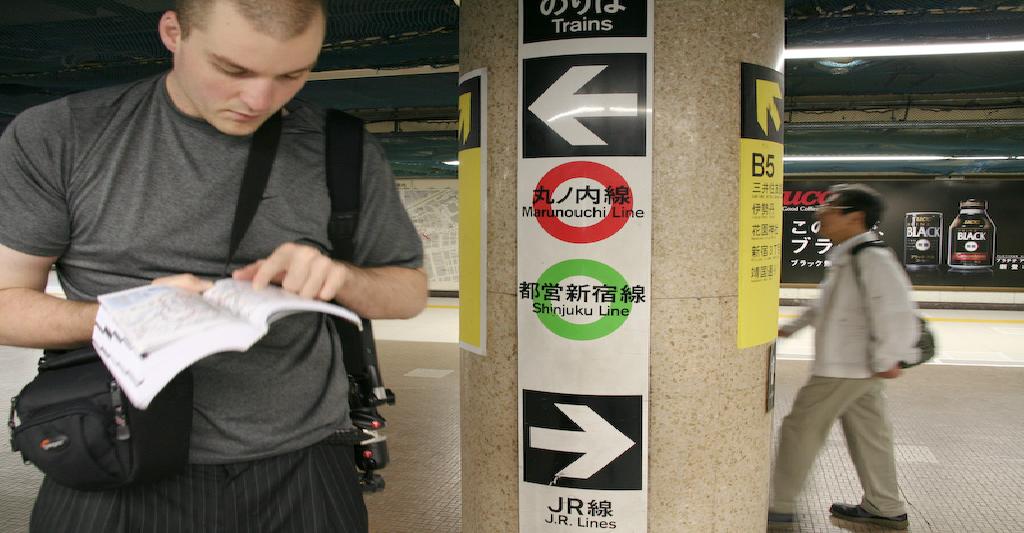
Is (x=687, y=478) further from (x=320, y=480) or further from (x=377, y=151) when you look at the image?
(x=377, y=151)

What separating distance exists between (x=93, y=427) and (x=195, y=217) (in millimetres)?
368

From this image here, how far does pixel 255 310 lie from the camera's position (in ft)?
3.28

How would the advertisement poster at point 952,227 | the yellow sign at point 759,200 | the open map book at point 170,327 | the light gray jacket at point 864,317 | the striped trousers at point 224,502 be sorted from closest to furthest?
the open map book at point 170,327
the striped trousers at point 224,502
the yellow sign at point 759,200
the light gray jacket at point 864,317
the advertisement poster at point 952,227

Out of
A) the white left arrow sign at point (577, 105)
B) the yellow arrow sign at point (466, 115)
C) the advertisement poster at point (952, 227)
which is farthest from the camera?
the advertisement poster at point (952, 227)

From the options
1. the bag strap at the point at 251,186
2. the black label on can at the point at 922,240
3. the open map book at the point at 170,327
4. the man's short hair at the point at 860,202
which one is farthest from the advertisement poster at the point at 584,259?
the black label on can at the point at 922,240

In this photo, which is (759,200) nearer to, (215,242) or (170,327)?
(215,242)

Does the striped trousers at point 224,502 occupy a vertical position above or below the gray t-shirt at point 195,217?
below

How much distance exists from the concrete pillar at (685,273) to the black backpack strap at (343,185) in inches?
47.7

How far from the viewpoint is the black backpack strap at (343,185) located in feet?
4.44

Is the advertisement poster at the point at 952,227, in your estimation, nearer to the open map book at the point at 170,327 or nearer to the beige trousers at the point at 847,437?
the beige trousers at the point at 847,437

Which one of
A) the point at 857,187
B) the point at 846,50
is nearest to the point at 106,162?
the point at 857,187

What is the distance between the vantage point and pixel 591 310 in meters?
2.48

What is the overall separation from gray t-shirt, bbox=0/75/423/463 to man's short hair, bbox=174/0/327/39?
7.9 inches

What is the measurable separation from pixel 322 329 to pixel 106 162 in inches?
18.4
